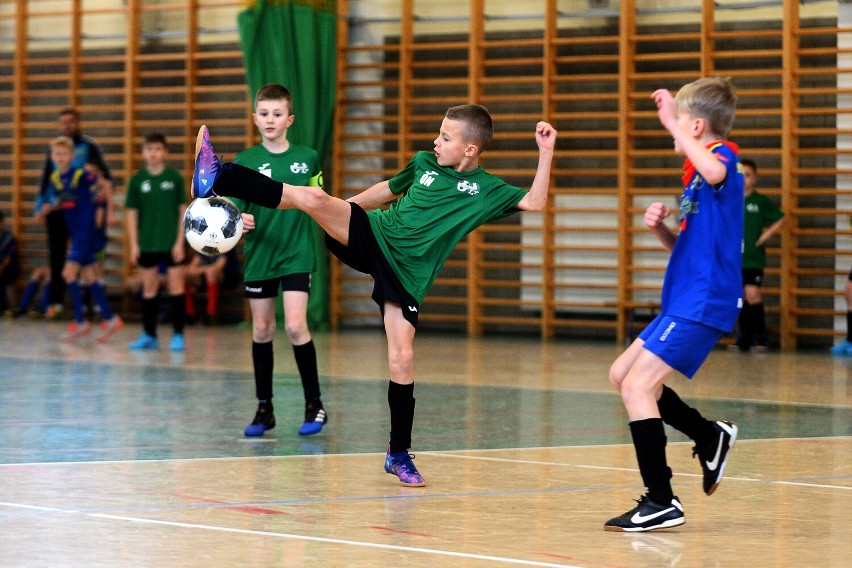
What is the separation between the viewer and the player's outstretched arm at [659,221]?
4.05 metres

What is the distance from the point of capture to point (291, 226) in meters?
6.24

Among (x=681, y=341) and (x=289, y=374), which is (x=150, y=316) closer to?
(x=289, y=374)

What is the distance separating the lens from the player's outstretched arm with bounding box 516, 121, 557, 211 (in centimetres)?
485

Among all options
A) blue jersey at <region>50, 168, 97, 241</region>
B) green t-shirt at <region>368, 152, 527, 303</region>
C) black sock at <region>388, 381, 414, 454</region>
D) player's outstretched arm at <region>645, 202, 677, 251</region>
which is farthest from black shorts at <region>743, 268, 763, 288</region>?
player's outstretched arm at <region>645, 202, 677, 251</region>

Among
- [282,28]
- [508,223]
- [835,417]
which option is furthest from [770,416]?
[282,28]

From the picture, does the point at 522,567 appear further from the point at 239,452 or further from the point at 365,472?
the point at 239,452

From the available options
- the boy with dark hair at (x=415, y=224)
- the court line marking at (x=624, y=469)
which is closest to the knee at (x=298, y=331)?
the court line marking at (x=624, y=469)

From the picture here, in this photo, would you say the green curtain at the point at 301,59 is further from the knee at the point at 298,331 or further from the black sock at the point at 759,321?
the knee at the point at 298,331

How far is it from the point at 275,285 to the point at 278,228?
0.27 metres

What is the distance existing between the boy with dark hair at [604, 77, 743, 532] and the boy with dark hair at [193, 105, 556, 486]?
85cm

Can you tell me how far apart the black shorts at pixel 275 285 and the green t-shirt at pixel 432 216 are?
4.17 ft

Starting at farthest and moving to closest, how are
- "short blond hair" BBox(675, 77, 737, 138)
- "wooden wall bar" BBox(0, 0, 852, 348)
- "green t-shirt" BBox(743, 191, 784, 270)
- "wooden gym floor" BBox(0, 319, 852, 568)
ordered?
1. "wooden wall bar" BBox(0, 0, 852, 348)
2. "green t-shirt" BBox(743, 191, 784, 270)
3. "short blond hair" BBox(675, 77, 737, 138)
4. "wooden gym floor" BBox(0, 319, 852, 568)

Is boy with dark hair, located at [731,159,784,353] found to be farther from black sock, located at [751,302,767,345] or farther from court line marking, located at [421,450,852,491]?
court line marking, located at [421,450,852,491]

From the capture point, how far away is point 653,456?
4051 mm
